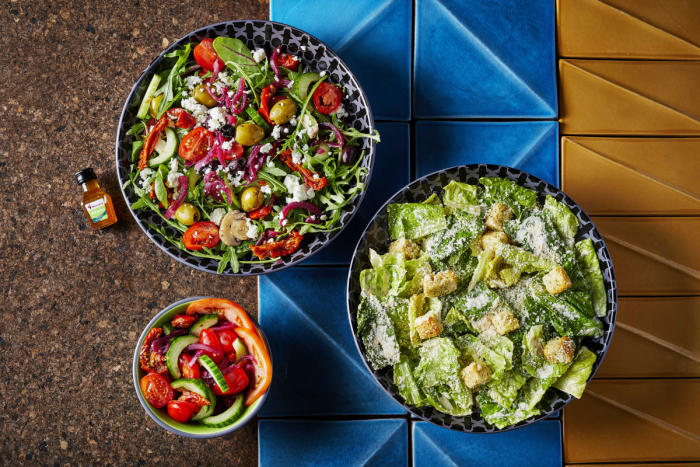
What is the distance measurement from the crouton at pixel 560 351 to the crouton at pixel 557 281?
168 millimetres

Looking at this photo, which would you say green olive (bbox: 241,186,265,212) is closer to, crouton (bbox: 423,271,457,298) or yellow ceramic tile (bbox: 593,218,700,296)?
crouton (bbox: 423,271,457,298)

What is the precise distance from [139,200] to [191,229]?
0.22m

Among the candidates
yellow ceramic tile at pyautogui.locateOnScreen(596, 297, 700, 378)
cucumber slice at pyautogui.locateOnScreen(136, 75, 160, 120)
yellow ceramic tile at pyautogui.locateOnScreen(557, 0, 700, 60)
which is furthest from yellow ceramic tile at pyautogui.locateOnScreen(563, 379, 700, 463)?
cucumber slice at pyautogui.locateOnScreen(136, 75, 160, 120)

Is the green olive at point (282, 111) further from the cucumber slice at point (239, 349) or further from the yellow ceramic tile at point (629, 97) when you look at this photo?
the yellow ceramic tile at point (629, 97)

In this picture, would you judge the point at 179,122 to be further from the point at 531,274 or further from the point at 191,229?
the point at 531,274

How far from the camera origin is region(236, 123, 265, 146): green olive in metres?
1.74

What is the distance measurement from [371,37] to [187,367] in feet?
5.11

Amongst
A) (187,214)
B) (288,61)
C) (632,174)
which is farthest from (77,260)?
(632,174)

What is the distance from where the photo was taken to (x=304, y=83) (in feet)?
5.85

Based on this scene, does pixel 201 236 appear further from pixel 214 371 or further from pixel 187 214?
pixel 214 371

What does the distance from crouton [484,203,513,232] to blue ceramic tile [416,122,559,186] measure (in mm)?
375

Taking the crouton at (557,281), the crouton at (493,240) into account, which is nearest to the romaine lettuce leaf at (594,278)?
the crouton at (557,281)

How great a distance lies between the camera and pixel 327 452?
Answer: 2018 millimetres

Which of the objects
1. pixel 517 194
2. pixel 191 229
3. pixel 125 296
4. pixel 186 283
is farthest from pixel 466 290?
pixel 125 296
